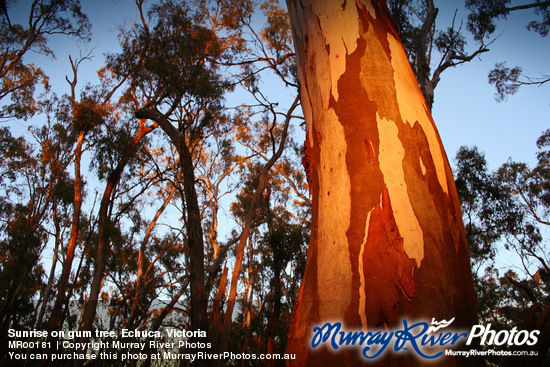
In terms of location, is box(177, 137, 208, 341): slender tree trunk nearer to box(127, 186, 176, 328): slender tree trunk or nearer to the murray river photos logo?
the murray river photos logo

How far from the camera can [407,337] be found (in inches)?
22.5

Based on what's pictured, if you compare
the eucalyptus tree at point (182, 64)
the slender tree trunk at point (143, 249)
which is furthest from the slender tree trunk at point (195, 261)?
the slender tree trunk at point (143, 249)

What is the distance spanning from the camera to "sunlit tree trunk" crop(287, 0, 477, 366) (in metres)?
0.60

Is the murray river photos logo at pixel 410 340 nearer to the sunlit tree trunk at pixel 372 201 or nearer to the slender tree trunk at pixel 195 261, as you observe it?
the sunlit tree trunk at pixel 372 201

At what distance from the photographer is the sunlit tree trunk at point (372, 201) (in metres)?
0.60

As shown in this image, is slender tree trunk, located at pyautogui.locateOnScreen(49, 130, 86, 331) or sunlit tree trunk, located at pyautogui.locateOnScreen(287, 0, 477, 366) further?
slender tree trunk, located at pyautogui.locateOnScreen(49, 130, 86, 331)

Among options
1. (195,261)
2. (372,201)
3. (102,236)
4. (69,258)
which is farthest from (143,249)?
(372,201)

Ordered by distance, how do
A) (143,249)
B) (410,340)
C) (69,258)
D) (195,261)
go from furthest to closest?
(143,249), (69,258), (195,261), (410,340)

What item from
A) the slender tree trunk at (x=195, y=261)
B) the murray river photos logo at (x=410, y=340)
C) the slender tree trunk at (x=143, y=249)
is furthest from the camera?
the slender tree trunk at (x=143, y=249)

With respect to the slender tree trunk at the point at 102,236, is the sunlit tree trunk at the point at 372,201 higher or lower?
lower

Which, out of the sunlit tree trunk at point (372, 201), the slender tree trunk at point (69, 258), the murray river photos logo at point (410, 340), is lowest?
the murray river photos logo at point (410, 340)

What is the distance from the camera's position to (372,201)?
681 mm

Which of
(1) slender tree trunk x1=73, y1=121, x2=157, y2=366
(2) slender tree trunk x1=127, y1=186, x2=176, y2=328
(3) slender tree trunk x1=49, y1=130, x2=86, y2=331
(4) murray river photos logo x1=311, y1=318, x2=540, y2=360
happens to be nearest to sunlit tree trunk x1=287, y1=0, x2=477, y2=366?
(4) murray river photos logo x1=311, y1=318, x2=540, y2=360

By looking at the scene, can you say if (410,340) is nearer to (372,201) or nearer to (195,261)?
(372,201)
